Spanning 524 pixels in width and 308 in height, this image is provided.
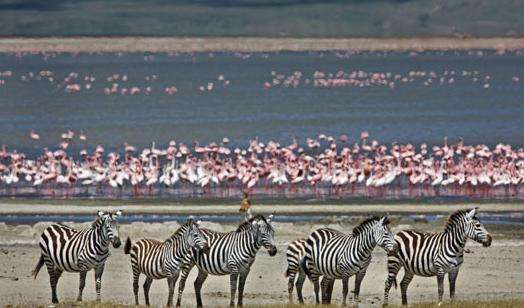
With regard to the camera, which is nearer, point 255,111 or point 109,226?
point 109,226

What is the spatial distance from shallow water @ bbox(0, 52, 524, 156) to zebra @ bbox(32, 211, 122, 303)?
30.9 metres

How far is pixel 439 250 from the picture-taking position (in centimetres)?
1992

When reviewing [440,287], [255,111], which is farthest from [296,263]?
[255,111]

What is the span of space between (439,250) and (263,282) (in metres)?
4.34

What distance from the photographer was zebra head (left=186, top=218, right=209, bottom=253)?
1969 cm

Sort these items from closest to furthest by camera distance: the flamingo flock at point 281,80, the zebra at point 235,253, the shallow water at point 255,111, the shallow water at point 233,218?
the zebra at point 235,253 → the shallow water at point 233,218 → the shallow water at point 255,111 → the flamingo flock at point 281,80

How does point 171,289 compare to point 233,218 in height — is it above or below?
below

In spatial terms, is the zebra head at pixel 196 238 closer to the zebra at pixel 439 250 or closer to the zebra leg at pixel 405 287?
the zebra at pixel 439 250

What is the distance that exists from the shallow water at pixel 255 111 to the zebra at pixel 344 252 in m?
32.0

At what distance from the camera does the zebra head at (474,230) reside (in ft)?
64.1

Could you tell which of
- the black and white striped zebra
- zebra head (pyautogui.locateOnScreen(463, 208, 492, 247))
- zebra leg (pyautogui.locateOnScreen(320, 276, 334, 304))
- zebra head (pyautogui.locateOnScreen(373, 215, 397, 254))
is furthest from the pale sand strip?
zebra head (pyautogui.locateOnScreen(373, 215, 397, 254))

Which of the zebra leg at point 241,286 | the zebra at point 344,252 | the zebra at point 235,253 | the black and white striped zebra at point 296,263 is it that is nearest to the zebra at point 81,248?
the zebra at point 235,253

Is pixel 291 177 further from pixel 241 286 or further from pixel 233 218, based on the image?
pixel 241 286

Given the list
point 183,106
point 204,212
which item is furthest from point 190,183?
point 183,106
